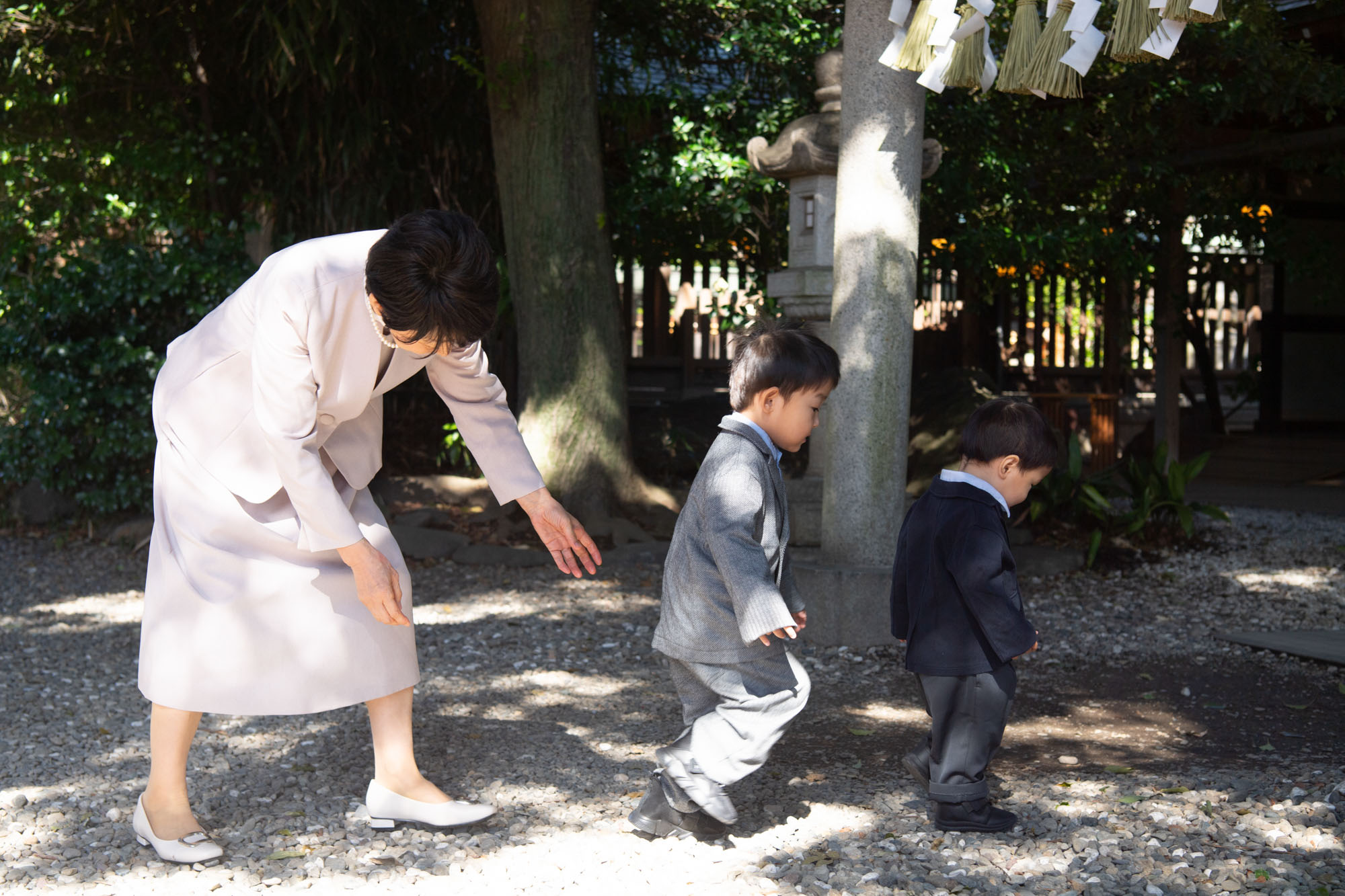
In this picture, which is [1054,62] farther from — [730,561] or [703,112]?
[703,112]

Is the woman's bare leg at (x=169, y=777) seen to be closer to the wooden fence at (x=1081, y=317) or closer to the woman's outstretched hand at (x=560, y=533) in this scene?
the woman's outstretched hand at (x=560, y=533)

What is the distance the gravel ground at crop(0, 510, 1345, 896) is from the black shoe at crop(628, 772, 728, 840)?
0.04 meters

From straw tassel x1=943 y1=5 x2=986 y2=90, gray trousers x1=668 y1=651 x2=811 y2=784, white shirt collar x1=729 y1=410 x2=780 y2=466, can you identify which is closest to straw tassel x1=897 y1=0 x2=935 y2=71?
straw tassel x1=943 y1=5 x2=986 y2=90

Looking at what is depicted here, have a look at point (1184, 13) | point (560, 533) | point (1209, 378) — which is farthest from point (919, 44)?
point (1209, 378)

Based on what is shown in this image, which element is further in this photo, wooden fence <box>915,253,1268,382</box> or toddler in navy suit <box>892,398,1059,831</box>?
wooden fence <box>915,253,1268,382</box>

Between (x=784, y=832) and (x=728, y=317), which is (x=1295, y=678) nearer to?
(x=784, y=832)

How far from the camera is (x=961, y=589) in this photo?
251 cm

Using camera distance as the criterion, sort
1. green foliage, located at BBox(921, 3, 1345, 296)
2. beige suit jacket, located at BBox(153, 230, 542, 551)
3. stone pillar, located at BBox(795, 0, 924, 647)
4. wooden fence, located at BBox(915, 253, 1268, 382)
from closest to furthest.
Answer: beige suit jacket, located at BBox(153, 230, 542, 551) < stone pillar, located at BBox(795, 0, 924, 647) < green foliage, located at BBox(921, 3, 1345, 296) < wooden fence, located at BBox(915, 253, 1268, 382)

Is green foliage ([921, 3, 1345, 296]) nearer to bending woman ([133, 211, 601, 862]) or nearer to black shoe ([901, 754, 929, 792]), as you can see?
black shoe ([901, 754, 929, 792])

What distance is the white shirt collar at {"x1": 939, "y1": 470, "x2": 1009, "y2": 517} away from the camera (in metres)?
2.56

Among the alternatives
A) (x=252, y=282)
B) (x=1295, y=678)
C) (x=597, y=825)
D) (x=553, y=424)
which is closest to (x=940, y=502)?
(x=597, y=825)

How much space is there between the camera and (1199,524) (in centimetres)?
698

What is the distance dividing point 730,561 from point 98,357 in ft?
17.0

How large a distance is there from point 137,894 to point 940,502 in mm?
1867
